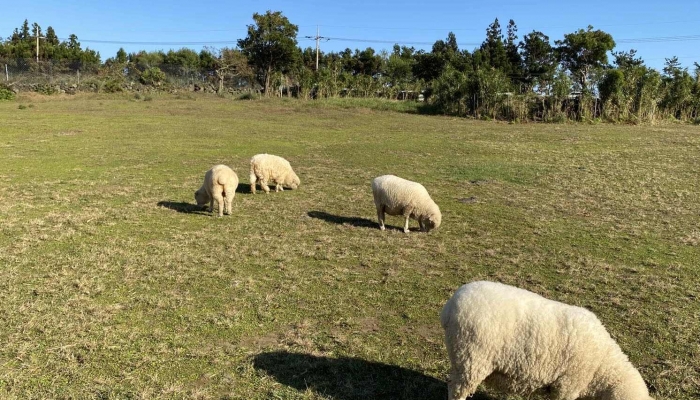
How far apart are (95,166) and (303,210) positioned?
8390mm

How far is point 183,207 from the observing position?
35.6ft

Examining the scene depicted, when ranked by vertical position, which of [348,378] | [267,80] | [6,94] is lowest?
[348,378]

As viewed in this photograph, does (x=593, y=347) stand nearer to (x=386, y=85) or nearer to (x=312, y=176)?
(x=312, y=176)

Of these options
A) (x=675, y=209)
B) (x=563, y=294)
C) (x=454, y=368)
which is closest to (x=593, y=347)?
(x=454, y=368)

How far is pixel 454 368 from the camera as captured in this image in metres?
3.91

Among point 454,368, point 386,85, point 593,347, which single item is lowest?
point 454,368

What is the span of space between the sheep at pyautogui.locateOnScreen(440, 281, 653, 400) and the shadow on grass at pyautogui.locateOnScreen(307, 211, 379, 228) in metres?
5.98

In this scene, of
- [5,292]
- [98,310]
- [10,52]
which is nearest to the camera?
[98,310]

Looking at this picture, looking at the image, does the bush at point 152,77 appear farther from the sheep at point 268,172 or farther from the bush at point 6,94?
the sheep at point 268,172

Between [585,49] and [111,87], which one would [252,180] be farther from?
[585,49]

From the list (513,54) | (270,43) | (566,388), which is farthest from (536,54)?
(566,388)

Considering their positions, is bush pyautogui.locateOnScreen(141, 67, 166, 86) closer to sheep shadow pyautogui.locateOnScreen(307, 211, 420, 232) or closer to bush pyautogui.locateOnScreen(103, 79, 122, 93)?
bush pyautogui.locateOnScreen(103, 79, 122, 93)

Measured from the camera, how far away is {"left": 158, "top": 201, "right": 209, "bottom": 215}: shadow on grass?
34.5 ft

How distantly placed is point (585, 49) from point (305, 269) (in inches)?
2115
